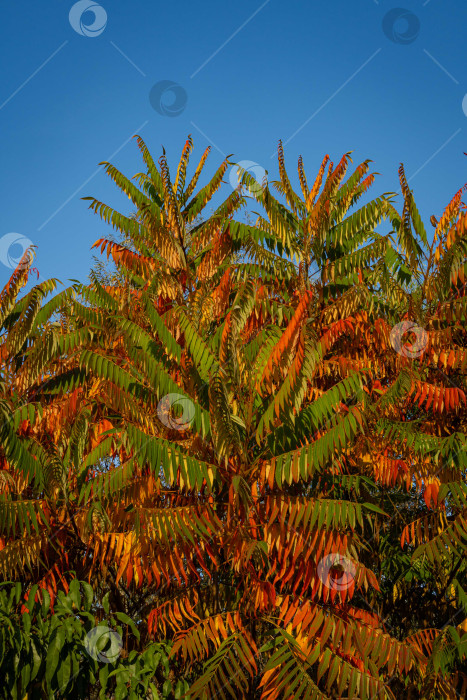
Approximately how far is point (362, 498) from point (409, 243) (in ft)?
12.8

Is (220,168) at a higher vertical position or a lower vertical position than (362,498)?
higher

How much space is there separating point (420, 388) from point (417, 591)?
3.98m

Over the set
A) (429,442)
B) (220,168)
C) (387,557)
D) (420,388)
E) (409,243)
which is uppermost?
(220,168)

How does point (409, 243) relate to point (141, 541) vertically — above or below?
above

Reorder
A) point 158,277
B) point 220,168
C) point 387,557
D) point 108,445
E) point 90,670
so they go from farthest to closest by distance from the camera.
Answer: point 220,168, point 158,277, point 387,557, point 108,445, point 90,670

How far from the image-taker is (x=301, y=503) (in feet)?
18.0

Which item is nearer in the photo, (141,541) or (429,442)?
(141,541)

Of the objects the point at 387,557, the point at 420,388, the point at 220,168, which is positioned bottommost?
the point at 387,557


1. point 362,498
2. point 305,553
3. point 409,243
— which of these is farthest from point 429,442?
point 409,243

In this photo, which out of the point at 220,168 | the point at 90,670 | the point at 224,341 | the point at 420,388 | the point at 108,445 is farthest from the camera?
the point at 220,168

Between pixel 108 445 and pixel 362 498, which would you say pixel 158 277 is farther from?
pixel 362 498

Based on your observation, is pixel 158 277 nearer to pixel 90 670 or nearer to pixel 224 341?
pixel 224 341

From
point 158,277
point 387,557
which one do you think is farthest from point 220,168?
point 387,557

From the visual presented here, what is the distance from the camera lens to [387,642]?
5.41 m
